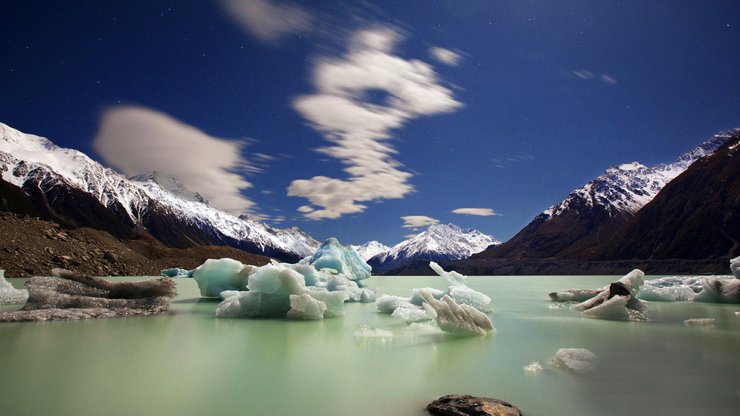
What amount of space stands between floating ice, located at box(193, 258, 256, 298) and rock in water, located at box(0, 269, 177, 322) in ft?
10.5

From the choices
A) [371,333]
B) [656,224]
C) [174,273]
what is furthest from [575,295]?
[656,224]

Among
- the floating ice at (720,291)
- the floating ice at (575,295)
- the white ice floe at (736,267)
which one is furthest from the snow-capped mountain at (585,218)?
the floating ice at (575,295)

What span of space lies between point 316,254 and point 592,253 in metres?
96.4

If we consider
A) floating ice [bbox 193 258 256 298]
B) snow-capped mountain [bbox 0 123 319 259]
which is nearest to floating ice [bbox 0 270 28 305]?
floating ice [bbox 193 258 256 298]

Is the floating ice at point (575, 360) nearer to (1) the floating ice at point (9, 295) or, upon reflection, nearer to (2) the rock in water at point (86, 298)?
(2) the rock in water at point (86, 298)

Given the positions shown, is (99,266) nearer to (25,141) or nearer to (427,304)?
(427,304)

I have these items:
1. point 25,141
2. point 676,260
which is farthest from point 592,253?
point 25,141

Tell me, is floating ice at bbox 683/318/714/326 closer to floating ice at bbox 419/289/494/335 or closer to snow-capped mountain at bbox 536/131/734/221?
floating ice at bbox 419/289/494/335

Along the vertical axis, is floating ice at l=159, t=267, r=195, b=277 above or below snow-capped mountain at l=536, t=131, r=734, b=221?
below

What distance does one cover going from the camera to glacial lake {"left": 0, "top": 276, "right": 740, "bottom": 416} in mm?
3061

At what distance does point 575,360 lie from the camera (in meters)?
4.34

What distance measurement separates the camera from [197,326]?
23.5 ft

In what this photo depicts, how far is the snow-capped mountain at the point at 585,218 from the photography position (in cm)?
12738

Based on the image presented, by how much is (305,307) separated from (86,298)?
405 centimetres
